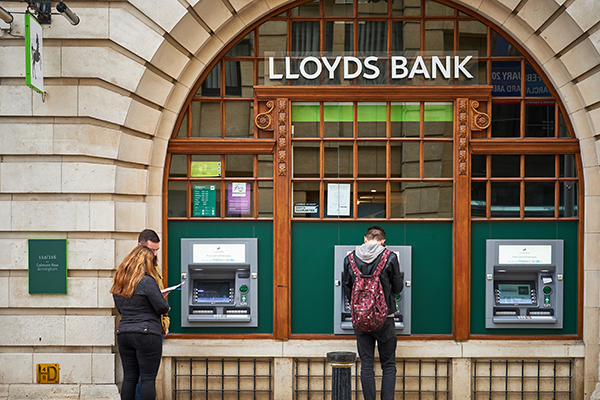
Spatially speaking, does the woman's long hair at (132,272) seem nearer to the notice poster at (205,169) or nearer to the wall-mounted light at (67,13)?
the notice poster at (205,169)

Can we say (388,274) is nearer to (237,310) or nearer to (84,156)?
(237,310)

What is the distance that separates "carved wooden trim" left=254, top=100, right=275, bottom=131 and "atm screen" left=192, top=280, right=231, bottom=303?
194 cm

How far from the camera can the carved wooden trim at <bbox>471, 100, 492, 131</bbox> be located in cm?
650

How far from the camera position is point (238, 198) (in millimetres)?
6594

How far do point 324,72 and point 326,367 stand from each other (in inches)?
141

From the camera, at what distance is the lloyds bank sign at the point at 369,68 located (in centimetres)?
652

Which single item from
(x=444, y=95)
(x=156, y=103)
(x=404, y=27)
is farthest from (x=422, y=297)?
(x=156, y=103)

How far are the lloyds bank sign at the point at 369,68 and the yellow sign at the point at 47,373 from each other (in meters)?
4.21

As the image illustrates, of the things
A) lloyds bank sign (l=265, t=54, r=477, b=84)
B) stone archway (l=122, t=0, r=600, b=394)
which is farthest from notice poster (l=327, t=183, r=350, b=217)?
stone archway (l=122, t=0, r=600, b=394)

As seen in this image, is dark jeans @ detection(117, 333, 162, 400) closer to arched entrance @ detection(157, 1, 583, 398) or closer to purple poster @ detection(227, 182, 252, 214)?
arched entrance @ detection(157, 1, 583, 398)

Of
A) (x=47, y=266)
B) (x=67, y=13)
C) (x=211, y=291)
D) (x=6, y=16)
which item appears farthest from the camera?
(x=211, y=291)

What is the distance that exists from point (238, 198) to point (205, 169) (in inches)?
21.6

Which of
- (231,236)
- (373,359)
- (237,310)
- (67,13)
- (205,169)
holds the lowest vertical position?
(373,359)

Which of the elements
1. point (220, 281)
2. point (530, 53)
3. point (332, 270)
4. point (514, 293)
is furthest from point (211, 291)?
point (530, 53)
